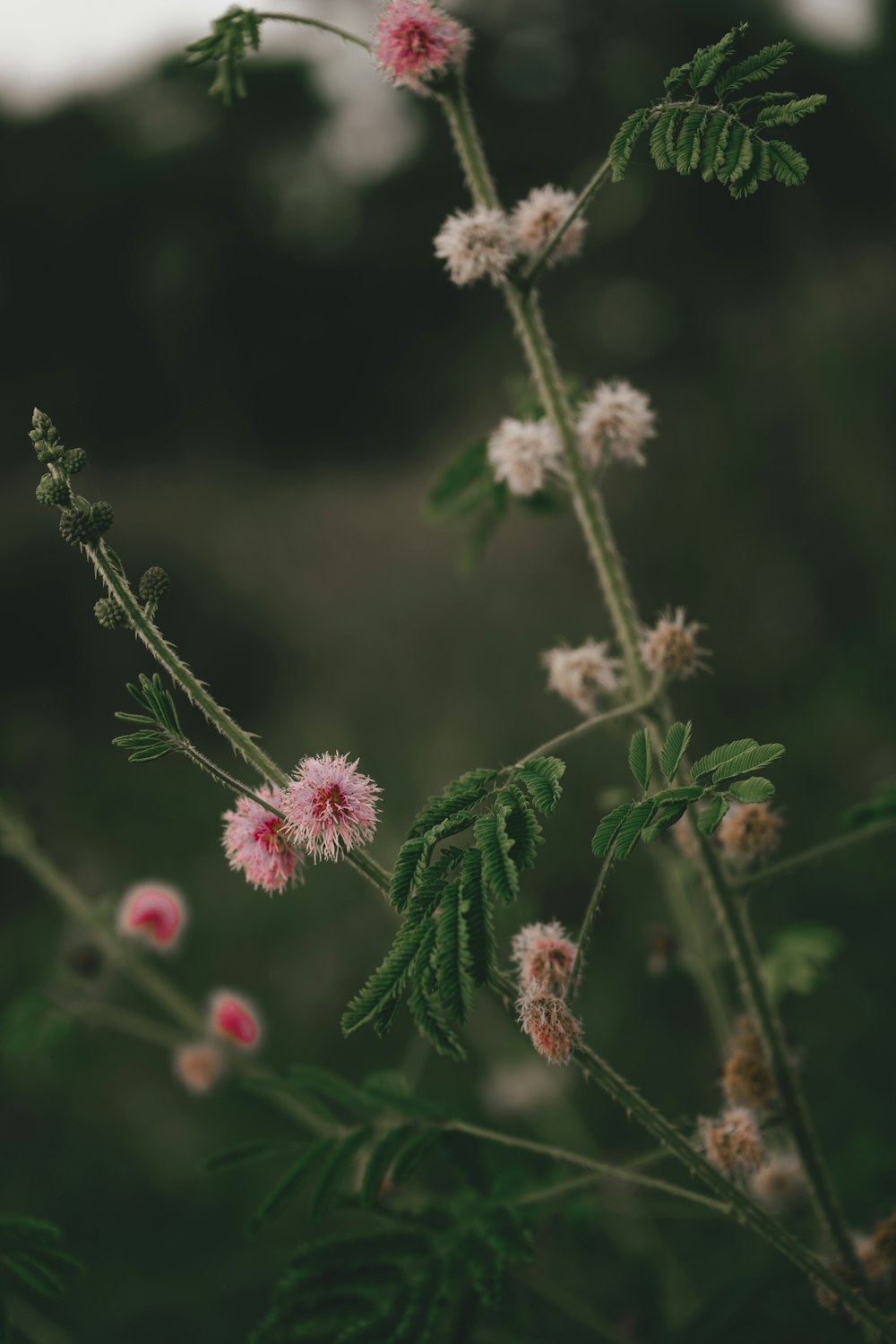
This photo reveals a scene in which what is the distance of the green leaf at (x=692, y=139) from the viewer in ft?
4.20

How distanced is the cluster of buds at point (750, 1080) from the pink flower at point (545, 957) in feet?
1.33

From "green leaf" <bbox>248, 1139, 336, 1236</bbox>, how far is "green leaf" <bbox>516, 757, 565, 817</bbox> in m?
0.70

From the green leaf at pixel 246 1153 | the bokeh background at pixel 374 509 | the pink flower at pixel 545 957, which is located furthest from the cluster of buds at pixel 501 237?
the bokeh background at pixel 374 509

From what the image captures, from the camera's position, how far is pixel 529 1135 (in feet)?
9.31

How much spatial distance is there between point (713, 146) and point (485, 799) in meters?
0.86

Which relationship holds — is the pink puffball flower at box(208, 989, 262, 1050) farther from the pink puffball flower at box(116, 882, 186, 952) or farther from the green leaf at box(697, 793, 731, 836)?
the green leaf at box(697, 793, 731, 836)

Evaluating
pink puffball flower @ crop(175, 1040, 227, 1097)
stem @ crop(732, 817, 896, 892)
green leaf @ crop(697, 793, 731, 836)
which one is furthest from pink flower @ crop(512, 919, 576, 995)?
pink puffball flower @ crop(175, 1040, 227, 1097)

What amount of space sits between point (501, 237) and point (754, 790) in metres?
0.85

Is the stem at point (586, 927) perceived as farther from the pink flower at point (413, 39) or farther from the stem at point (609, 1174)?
the pink flower at point (413, 39)

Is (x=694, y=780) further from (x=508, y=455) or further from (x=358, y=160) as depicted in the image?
(x=358, y=160)

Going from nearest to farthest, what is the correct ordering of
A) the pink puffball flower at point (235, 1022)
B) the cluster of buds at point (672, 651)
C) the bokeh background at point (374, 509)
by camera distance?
the cluster of buds at point (672, 651), the pink puffball flower at point (235, 1022), the bokeh background at point (374, 509)

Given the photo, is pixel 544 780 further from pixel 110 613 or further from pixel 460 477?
pixel 460 477

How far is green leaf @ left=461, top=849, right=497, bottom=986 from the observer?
1.10 metres

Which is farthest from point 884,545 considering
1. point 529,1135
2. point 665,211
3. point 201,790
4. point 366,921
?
point 529,1135
